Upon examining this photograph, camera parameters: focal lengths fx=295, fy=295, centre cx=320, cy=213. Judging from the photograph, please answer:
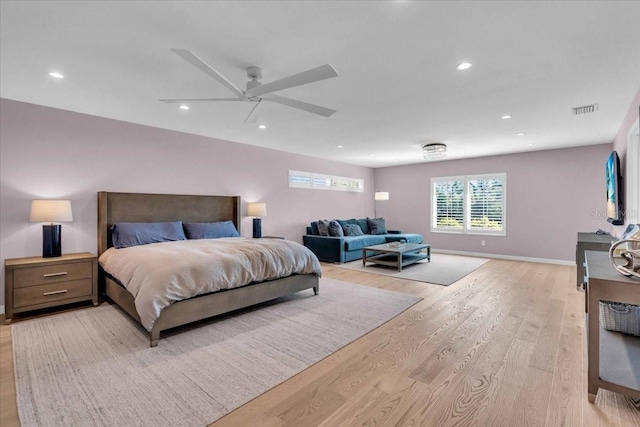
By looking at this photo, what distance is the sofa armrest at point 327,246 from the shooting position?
20.7 ft

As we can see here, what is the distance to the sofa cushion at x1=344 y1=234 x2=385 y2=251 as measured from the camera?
21.1 feet

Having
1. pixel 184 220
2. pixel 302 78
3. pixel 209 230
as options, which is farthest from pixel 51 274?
pixel 302 78

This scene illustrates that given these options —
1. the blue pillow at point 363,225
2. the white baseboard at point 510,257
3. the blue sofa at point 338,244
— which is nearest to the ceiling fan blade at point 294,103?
the blue sofa at point 338,244

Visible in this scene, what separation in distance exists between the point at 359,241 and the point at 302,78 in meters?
4.80

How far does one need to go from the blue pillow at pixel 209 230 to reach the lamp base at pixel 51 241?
1.54 meters

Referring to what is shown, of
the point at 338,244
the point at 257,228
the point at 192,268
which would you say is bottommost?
the point at 338,244

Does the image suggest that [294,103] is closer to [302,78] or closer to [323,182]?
[302,78]

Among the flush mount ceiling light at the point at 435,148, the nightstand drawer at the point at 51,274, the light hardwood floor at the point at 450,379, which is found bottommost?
the light hardwood floor at the point at 450,379

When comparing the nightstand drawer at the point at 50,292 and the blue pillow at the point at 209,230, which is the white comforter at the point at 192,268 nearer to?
the nightstand drawer at the point at 50,292

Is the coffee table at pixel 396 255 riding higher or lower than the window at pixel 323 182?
lower

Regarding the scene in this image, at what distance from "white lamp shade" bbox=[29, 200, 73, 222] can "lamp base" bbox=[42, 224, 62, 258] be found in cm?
18

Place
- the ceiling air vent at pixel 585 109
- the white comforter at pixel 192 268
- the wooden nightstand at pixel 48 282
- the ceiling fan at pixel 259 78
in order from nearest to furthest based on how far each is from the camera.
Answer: the ceiling fan at pixel 259 78
the white comforter at pixel 192 268
the wooden nightstand at pixel 48 282
the ceiling air vent at pixel 585 109

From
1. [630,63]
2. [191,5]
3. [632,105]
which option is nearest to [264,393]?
[191,5]

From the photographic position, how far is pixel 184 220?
4.92 meters
